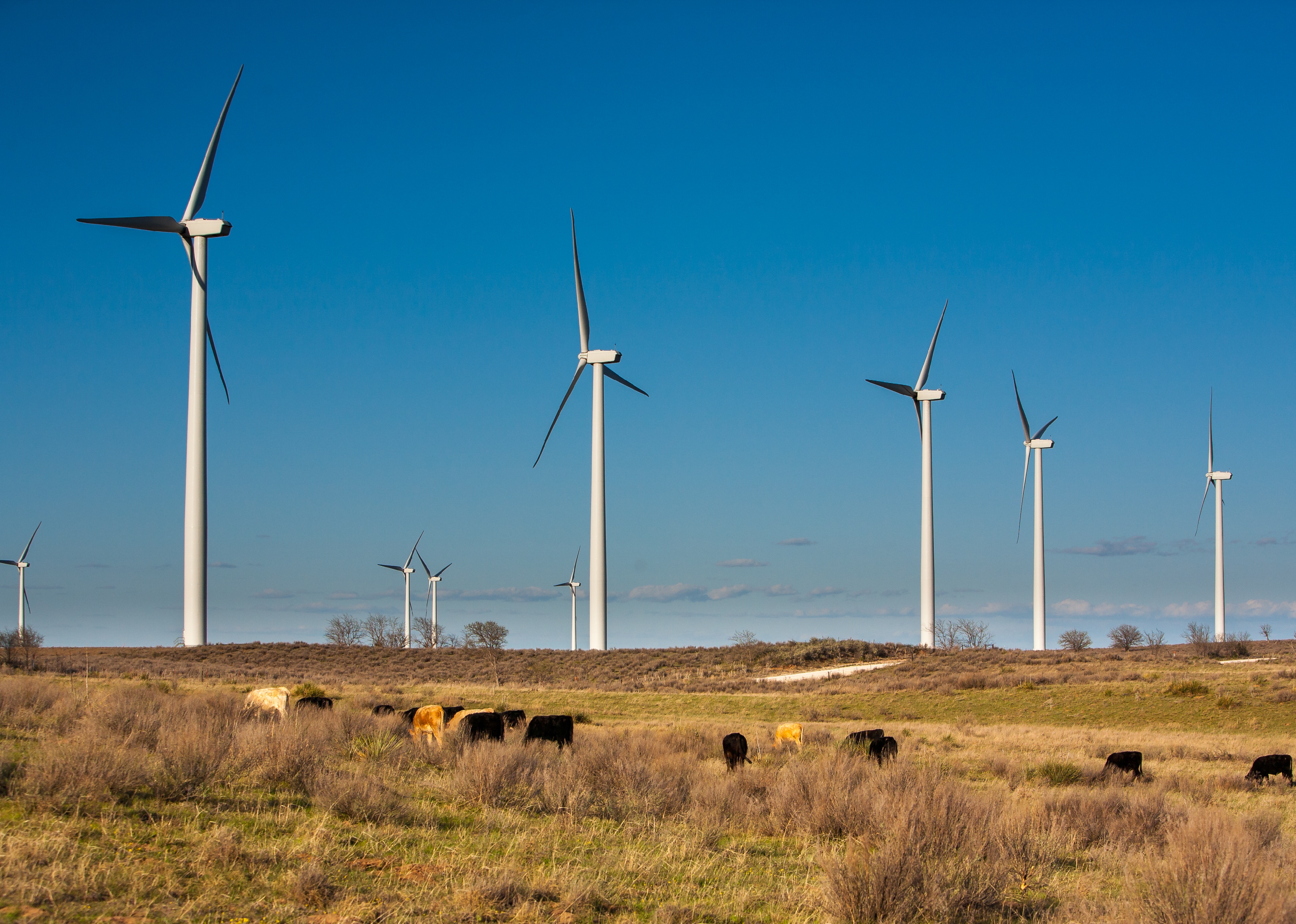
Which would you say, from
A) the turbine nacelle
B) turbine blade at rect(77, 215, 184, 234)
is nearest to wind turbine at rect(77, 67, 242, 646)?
turbine blade at rect(77, 215, 184, 234)

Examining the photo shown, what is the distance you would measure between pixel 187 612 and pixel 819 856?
39949 mm

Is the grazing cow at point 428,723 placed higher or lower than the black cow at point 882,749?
higher

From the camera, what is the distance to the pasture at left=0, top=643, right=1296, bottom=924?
8391mm

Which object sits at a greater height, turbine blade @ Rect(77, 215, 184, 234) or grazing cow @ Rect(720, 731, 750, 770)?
turbine blade @ Rect(77, 215, 184, 234)

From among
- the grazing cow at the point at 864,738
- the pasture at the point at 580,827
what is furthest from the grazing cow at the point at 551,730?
the grazing cow at the point at 864,738

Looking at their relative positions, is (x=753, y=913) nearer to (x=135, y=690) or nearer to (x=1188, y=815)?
(x=1188, y=815)

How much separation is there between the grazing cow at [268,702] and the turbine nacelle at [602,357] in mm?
39803

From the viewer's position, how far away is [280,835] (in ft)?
33.2

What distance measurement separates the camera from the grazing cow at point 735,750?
19.3m

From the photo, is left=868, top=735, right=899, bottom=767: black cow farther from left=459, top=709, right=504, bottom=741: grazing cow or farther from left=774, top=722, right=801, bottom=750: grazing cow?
left=459, top=709, right=504, bottom=741: grazing cow

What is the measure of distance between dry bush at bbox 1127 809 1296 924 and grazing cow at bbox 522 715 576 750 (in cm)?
1156

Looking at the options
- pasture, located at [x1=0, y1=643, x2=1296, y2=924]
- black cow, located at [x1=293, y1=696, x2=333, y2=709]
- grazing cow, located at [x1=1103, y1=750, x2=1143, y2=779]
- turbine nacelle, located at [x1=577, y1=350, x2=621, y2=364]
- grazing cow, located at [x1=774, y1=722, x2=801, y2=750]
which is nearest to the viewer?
pasture, located at [x1=0, y1=643, x2=1296, y2=924]

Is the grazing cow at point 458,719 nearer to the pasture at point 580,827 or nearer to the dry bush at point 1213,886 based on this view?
the pasture at point 580,827

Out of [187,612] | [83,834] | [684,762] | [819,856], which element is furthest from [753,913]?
[187,612]
